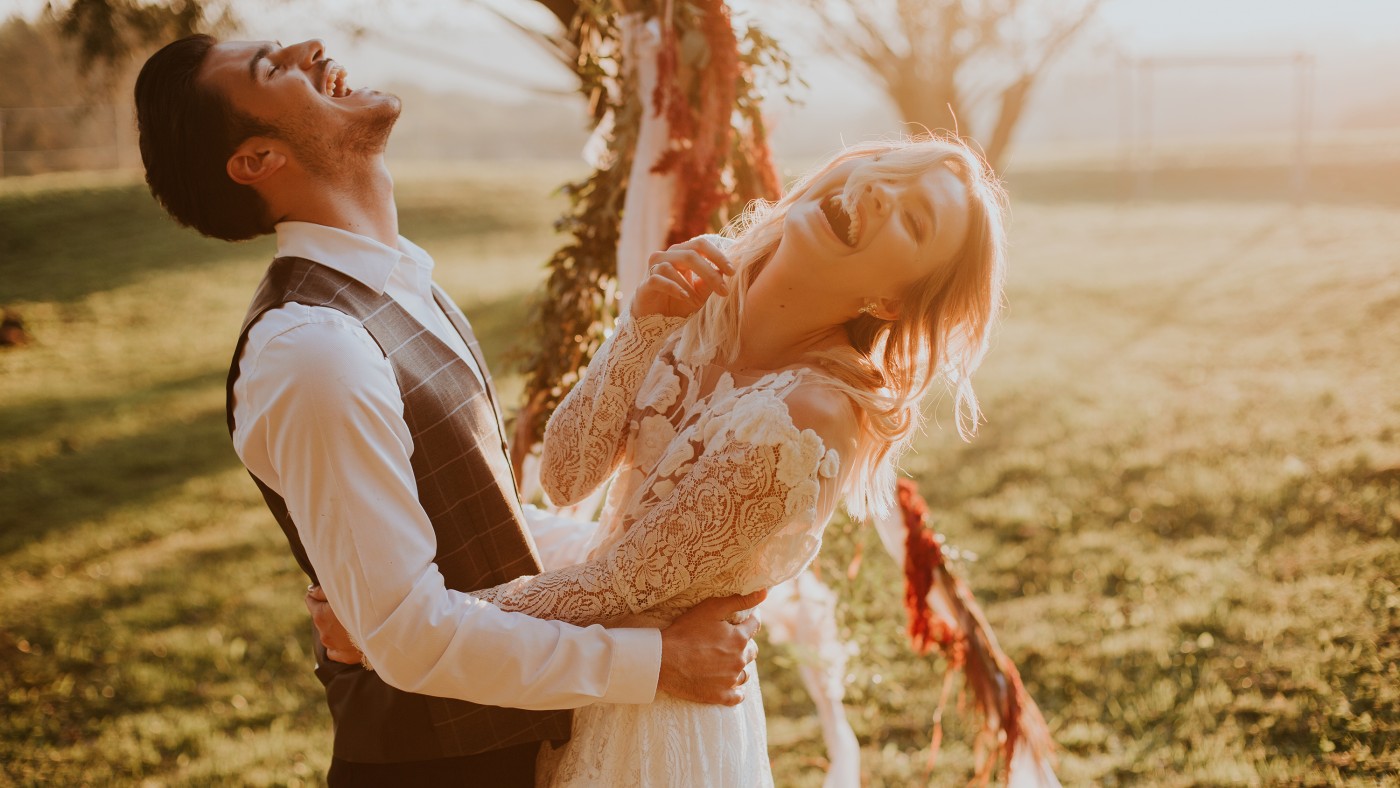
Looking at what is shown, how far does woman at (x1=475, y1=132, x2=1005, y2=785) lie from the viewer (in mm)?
1894

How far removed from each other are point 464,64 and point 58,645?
3.90m

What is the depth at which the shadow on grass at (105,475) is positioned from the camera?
25.3 feet

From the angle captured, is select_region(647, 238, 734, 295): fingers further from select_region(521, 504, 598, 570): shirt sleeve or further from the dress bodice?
select_region(521, 504, 598, 570): shirt sleeve

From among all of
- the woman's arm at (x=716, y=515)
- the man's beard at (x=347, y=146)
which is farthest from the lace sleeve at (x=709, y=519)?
the man's beard at (x=347, y=146)

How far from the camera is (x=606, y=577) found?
77.3 inches

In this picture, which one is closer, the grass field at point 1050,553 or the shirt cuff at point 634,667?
the shirt cuff at point 634,667

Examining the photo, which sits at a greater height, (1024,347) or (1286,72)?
(1024,347)

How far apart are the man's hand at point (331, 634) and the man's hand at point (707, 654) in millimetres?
620

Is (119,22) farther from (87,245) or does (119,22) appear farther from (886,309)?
(87,245)

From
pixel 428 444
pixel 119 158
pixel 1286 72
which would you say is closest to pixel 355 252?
pixel 428 444

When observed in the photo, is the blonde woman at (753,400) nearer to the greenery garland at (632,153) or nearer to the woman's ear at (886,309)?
the woman's ear at (886,309)

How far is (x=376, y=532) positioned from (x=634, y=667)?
1.67 feet

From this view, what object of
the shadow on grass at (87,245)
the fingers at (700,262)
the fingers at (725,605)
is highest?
the fingers at (700,262)

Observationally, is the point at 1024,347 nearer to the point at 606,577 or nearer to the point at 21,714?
the point at 21,714
